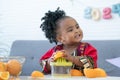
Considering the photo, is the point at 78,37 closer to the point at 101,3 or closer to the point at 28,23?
the point at 101,3

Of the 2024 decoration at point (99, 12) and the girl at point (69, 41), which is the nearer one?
the girl at point (69, 41)

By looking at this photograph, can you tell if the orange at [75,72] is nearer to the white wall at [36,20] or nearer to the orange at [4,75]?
the orange at [4,75]

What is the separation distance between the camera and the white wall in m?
2.36

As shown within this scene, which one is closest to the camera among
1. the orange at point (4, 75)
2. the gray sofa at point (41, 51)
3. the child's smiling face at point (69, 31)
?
the orange at point (4, 75)

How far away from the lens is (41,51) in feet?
7.76

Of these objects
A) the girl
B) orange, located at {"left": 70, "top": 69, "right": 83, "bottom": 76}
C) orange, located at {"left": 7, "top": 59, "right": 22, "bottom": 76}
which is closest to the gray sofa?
the girl

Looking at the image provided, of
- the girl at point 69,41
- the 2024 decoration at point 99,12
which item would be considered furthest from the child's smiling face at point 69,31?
the 2024 decoration at point 99,12

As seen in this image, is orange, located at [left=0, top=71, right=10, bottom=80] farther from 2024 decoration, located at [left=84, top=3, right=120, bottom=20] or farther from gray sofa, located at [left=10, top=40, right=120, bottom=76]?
2024 decoration, located at [left=84, top=3, right=120, bottom=20]

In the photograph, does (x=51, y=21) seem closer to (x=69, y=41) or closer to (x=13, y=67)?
(x=69, y=41)

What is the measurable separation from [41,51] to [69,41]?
3.51ft

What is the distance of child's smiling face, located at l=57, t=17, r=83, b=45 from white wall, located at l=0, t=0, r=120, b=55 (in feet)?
3.43

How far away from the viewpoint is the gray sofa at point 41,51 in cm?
211

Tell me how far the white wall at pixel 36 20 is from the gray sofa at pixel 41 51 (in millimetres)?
182

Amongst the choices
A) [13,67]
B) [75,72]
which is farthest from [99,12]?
[13,67]
